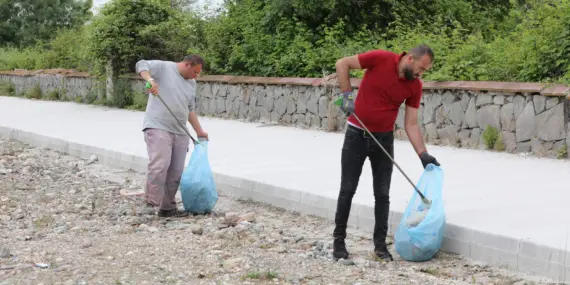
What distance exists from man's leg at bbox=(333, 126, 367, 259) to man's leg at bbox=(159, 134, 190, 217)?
88.3 inches

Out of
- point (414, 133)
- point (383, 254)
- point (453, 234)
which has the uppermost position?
point (414, 133)

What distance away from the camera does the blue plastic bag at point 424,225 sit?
580 centimetres

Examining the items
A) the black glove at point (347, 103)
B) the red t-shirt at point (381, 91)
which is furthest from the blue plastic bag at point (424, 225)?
the black glove at point (347, 103)

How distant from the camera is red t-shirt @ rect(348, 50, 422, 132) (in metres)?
5.73

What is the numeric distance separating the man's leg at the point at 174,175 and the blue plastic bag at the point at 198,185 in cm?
13

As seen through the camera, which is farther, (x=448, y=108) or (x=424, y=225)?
(x=448, y=108)

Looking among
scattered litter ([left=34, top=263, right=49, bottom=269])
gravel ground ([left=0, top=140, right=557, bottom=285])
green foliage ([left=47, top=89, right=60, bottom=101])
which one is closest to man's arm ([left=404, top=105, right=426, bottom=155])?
gravel ground ([left=0, top=140, right=557, bottom=285])

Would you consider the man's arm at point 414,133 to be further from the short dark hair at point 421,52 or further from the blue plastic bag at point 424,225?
the short dark hair at point 421,52

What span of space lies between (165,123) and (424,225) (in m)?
2.90

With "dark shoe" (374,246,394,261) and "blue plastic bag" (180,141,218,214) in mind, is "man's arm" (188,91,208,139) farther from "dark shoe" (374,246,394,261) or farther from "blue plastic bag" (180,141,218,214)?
"dark shoe" (374,246,394,261)

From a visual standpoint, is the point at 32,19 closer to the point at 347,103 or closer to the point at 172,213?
the point at 172,213

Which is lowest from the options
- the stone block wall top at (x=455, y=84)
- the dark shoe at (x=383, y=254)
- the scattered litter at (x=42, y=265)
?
the scattered litter at (x=42, y=265)

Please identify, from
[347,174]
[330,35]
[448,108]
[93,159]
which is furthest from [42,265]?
[330,35]

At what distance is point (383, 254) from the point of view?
5945 millimetres
